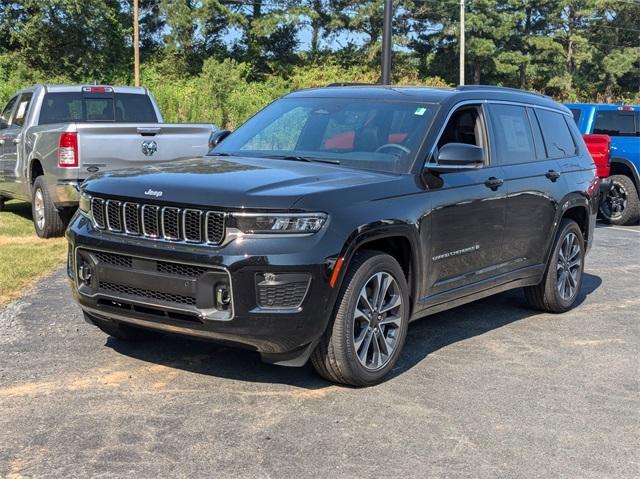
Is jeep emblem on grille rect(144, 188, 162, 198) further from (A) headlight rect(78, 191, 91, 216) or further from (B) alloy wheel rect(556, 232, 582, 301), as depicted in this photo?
(B) alloy wheel rect(556, 232, 582, 301)

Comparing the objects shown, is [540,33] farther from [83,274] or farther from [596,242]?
[83,274]

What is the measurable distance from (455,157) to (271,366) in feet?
5.82

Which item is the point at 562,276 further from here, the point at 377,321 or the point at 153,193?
the point at 153,193

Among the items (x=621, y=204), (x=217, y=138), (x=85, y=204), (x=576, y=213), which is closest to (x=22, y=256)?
(x=217, y=138)

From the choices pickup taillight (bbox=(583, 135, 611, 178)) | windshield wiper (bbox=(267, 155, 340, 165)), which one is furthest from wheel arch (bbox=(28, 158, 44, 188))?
pickup taillight (bbox=(583, 135, 611, 178))

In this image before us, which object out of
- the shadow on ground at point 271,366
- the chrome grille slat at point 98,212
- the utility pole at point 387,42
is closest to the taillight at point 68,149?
the shadow on ground at point 271,366

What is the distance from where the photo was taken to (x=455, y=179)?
5.63 meters

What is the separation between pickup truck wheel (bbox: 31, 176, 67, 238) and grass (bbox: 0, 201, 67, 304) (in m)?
0.11

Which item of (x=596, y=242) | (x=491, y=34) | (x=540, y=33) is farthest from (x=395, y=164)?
(x=540, y=33)

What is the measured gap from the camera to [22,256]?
8.95 m

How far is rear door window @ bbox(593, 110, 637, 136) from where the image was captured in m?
13.6

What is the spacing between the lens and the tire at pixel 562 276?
7027mm

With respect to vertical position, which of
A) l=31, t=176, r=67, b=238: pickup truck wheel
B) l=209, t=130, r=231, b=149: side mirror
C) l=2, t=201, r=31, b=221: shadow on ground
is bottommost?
l=2, t=201, r=31, b=221: shadow on ground

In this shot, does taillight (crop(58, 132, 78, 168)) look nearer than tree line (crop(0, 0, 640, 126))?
Yes
